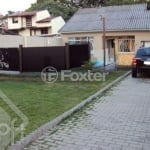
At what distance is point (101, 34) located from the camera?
27.9 metres

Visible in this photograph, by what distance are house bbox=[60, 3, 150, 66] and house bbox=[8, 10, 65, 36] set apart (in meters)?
23.6

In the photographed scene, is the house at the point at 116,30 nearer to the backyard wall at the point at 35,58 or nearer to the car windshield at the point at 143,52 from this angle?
the car windshield at the point at 143,52

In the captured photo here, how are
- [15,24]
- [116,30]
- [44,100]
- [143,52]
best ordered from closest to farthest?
[44,100]
[143,52]
[116,30]
[15,24]

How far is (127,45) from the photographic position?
27.5 metres

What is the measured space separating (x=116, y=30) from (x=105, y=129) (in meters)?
21.3

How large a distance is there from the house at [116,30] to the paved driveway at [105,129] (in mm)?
16883

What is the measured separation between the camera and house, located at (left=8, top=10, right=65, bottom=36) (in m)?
54.3

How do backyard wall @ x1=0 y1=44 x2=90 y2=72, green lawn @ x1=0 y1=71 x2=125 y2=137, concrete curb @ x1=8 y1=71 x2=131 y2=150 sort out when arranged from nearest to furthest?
concrete curb @ x1=8 y1=71 x2=131 y2=150
green lawn @ x1=0 y1=71 x2=125 y2=137
backyard wall @ x1=0 y1=44 x2=90 y2=72

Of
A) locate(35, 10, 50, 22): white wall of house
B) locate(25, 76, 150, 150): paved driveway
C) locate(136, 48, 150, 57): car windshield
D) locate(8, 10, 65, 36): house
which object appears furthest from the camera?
locate(35, 10, 50, 22): white wall of house

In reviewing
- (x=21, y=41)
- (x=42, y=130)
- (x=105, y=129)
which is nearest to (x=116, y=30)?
(x=21, y=41)

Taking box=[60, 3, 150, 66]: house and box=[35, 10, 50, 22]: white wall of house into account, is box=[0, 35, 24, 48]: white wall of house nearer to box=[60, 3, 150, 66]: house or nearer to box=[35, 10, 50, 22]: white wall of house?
box=[60, 3, 150, 66]: house

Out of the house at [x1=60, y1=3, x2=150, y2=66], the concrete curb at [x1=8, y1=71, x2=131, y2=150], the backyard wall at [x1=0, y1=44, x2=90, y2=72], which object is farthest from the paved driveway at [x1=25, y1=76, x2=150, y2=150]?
the house at [x1=60, y1=3, x2=150, y2=66]

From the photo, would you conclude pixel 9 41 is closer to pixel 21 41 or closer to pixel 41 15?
pixel 21 41

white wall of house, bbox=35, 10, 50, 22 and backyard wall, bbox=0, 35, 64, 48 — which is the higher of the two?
white wall of house, bbox=35, 10, 50, 22
